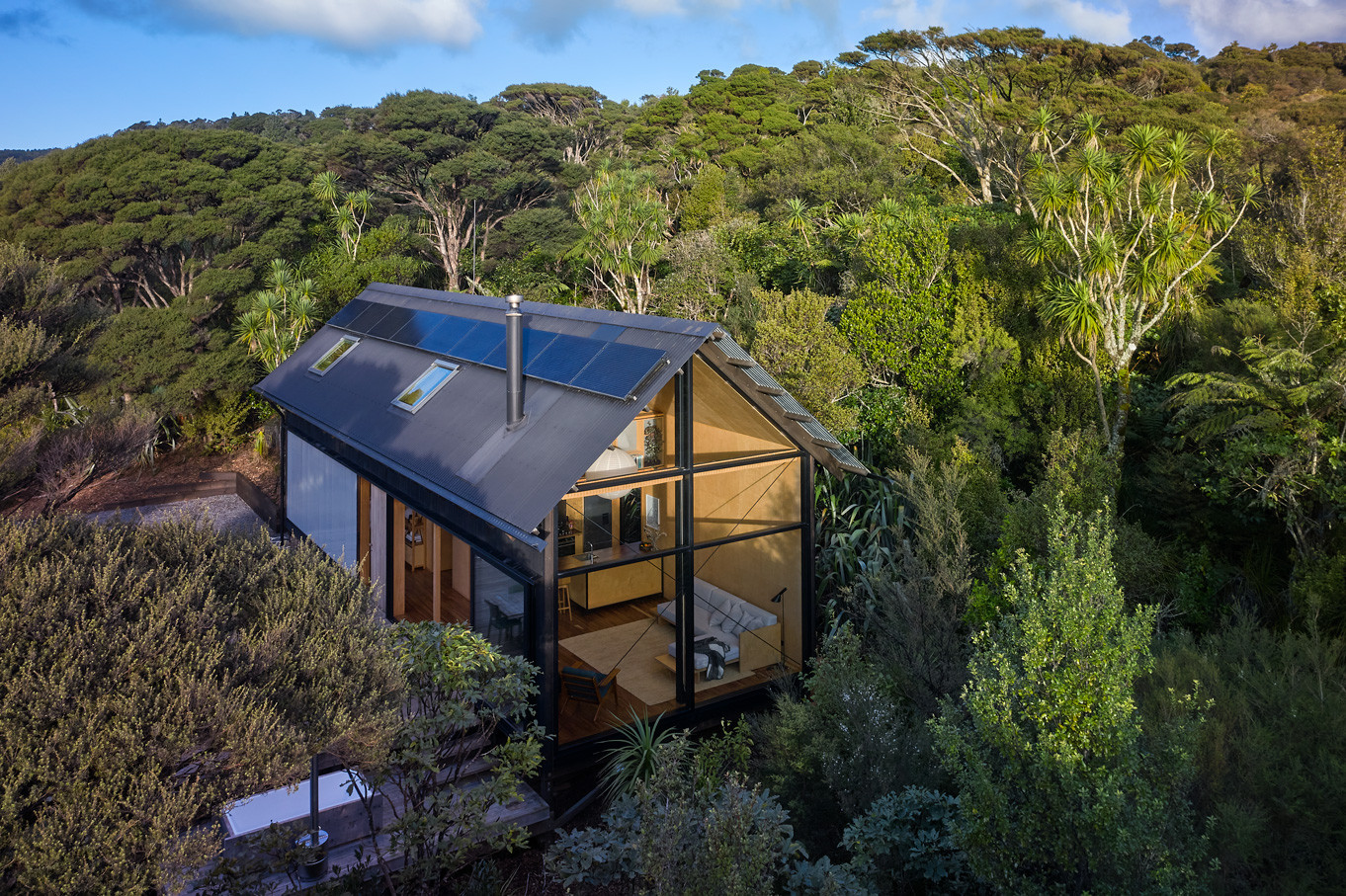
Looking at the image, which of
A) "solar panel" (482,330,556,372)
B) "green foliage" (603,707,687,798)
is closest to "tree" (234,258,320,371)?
"solar panel" (482,330,556,372)

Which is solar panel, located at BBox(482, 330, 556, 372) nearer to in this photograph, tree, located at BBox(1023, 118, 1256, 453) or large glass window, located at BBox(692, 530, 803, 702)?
Result: large glass window, located at BBox(692, 530, 803, 702)

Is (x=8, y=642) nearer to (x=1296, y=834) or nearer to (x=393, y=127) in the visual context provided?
(x=1296, y=834)

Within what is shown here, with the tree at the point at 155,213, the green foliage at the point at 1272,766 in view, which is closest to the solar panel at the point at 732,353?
the green foliage at the point at 1272,766

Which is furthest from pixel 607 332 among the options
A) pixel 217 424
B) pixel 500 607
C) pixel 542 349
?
pixel 217 424

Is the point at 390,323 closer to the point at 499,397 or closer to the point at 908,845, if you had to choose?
the point at 499,397

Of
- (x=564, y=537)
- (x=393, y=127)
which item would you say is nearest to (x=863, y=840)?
(x=564, y=537)

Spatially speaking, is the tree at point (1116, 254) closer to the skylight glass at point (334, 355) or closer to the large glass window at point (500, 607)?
the large glass window at point (500, 607)
